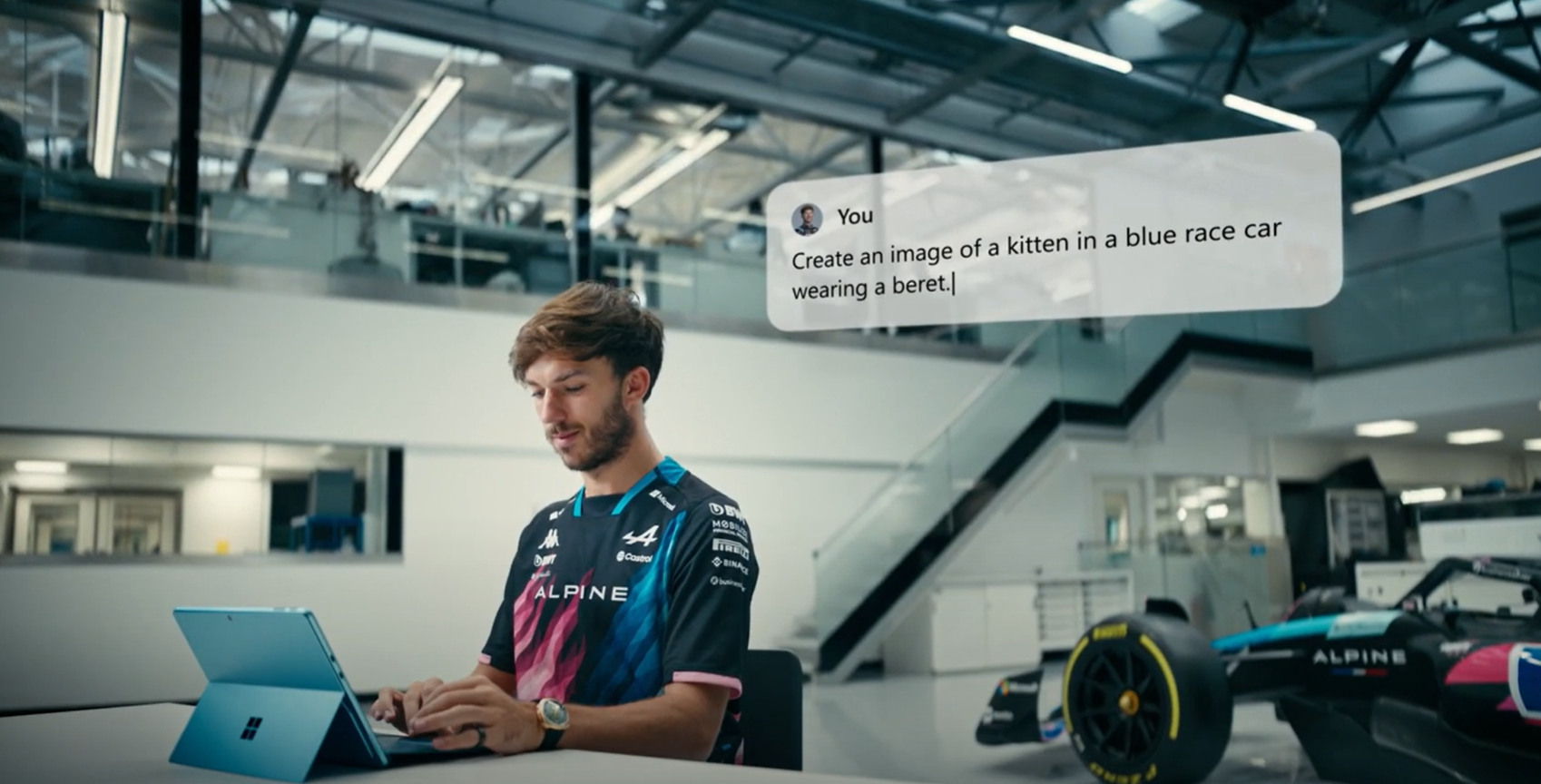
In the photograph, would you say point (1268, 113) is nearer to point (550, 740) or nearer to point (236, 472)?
point (550, 740)

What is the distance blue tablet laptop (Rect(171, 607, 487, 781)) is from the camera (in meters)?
1.15

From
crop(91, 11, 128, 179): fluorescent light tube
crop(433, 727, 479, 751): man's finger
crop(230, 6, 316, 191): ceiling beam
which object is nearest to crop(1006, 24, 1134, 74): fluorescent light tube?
crop(433, 727, 479, 751): man's finger

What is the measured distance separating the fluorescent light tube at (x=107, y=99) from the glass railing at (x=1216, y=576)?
227 inches

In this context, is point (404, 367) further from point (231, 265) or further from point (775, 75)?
point (775, 75)

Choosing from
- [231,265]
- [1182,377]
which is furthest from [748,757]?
[231,265]

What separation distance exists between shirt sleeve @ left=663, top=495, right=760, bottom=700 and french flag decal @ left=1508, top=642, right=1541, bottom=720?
2895 mm

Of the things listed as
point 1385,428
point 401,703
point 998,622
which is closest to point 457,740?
point 401,703

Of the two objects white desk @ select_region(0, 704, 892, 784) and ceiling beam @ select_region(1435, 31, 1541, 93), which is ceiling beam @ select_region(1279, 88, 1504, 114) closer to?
ceiling beam @ select_region(1435, 31, 1541, 93)

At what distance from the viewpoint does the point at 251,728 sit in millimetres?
1232

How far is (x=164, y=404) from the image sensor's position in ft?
20.5

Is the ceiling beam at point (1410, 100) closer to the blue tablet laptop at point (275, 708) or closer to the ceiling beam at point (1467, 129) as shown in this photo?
the ceiling beam at point (1467, 129)

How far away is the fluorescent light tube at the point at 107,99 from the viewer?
5.66 m

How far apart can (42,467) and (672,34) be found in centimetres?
402

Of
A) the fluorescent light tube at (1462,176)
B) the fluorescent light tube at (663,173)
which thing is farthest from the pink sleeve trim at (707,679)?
the fluorescent light tube at (663,173)
